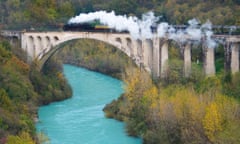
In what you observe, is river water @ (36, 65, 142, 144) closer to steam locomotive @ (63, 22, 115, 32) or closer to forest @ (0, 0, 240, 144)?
forest @ (0, 0, 240, 144)

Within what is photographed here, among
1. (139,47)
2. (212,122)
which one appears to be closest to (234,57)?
(139,47)

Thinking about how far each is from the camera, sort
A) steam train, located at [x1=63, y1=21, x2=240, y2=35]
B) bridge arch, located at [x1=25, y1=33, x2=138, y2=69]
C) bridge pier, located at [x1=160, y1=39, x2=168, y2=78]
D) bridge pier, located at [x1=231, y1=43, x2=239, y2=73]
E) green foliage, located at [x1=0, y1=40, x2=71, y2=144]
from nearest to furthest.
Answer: green foliage, located at [x1=0, y1=40, x2=71, y2=144]
bridge pier, located at [x1=231, y1=43, x2=239, y2=73]
steam train, located at [x1=63, y1=21, x2=240, y2=35]
bridge pier, located at [x1=160, y1=39, x2=168, y2=78]
bridge arch, located at [x1=25, y1=33, x2=138, y2=69]

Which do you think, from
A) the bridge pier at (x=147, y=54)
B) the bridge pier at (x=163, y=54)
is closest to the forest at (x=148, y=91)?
the bridge pier at (x=163, y=54)

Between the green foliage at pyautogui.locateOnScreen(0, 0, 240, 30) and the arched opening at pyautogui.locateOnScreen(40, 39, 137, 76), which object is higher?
the green foliage at pyautogui.locateOnScreen(0, 0, 240, 30)

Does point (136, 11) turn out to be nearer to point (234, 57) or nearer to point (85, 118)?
point (85, 118)

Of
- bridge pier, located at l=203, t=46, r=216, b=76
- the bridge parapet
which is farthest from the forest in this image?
the bridge parapet

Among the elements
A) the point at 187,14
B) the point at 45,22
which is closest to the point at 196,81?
the point at 187,14

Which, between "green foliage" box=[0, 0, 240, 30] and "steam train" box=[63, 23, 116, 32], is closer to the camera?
"steam train" box=[63, 23, 116, 32]

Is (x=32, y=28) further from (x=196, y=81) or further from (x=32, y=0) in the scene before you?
(x=196, y=81)
